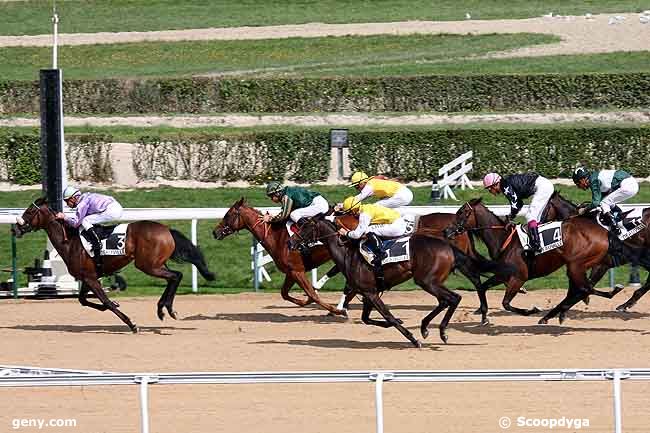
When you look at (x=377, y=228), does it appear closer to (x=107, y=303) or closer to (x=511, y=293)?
(x=511, y=293)

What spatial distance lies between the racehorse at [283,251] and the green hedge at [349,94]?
40.7 ft

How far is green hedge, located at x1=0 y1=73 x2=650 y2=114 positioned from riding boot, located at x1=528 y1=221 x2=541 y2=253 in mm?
13338

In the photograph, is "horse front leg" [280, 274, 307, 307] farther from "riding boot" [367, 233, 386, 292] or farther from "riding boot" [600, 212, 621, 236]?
"riding boot" [600, 212, 621, 236]

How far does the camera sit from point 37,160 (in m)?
20.5

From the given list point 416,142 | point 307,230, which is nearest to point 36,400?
point 307,230

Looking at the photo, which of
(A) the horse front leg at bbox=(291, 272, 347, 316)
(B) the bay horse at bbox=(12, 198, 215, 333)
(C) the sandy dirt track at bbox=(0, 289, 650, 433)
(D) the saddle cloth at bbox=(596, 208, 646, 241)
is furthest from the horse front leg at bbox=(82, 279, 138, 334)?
(D) the saddle cloth at bbox=(596, 208, 646, 241)

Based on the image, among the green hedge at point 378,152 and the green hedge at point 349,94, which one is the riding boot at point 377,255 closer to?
the green hedge at point 378,152

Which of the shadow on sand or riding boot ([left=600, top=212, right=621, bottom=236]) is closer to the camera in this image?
riding boot ([left=600, top=212, right=621, bottom=236])

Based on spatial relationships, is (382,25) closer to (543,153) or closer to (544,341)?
(543,153)

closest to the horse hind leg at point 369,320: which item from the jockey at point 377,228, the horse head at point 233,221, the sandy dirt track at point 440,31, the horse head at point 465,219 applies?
the jockey at point 377,228

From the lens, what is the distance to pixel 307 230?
1180cm

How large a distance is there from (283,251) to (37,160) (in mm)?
8221

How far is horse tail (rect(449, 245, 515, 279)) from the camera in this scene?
11.4m

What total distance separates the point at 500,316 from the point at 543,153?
7.69m
